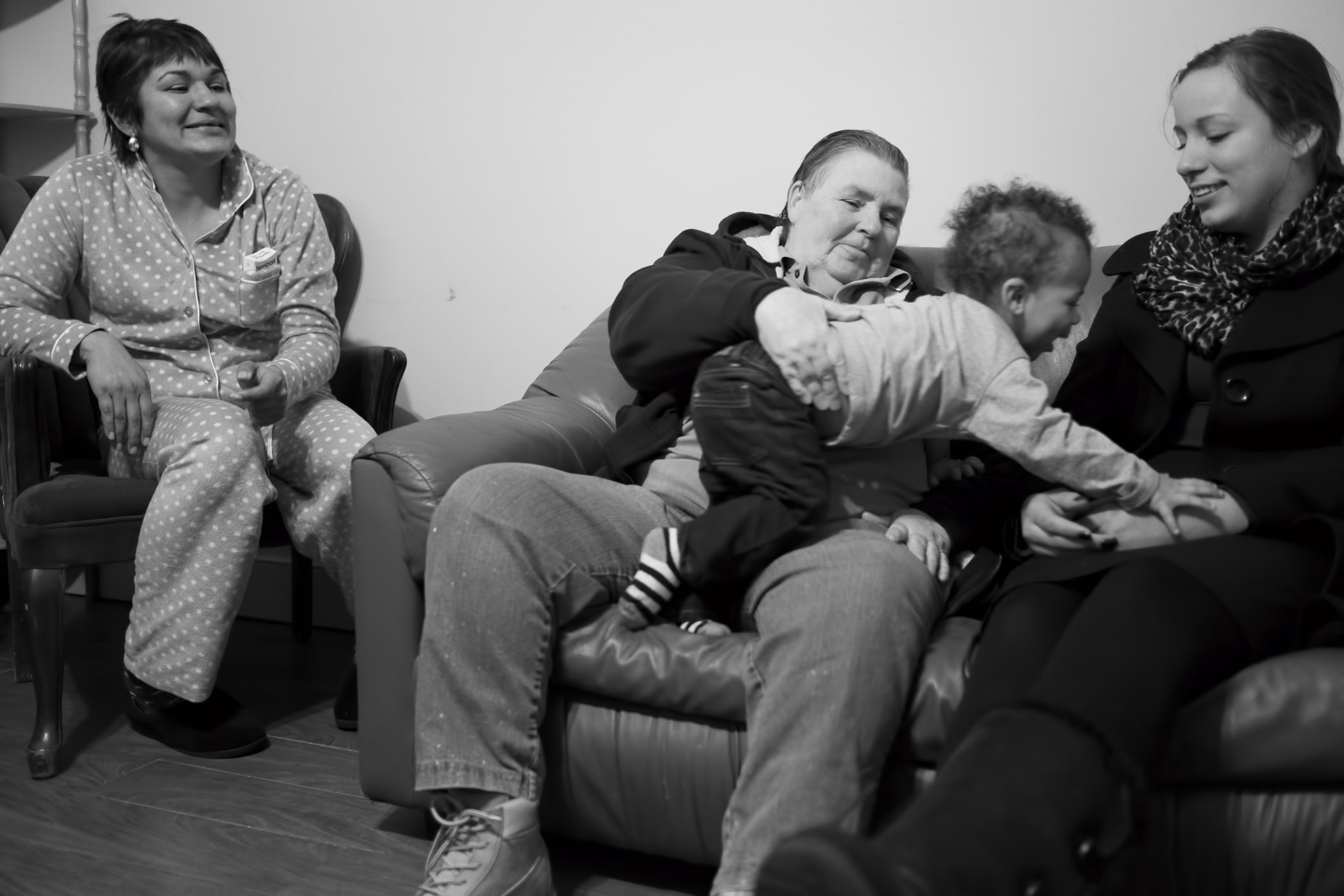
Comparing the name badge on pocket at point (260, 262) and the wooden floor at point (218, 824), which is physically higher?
the name badge on pocket at point (260, 262)

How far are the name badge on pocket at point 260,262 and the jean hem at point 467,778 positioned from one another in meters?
1.22

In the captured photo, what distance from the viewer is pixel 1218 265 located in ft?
5.44

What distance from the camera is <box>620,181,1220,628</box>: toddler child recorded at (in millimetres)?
Answer: 1439

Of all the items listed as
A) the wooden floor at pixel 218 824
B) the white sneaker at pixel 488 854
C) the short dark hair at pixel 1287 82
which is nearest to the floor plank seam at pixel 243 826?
the wooden floor at pixel 218 824

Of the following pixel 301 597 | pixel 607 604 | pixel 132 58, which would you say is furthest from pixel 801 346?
pixel 301 597

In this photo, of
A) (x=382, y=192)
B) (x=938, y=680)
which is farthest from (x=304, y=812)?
(x=382, y=192)

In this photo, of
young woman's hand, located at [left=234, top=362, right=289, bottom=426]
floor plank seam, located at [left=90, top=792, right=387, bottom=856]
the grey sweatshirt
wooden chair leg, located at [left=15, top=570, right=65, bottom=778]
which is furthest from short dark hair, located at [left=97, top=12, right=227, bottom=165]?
the grey sweatshirt

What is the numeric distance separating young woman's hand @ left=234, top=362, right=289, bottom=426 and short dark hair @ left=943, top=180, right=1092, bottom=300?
123 centimetres

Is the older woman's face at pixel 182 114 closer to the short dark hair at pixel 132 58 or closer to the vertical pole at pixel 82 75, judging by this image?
the short dark hair at pixel 132 58

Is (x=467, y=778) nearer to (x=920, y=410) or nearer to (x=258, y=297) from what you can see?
(x=920, y=410)

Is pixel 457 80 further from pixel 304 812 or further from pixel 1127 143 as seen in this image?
pixel 304 812

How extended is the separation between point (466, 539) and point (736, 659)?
0.38m

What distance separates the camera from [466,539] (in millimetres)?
1519

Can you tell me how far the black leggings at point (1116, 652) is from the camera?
112cm
